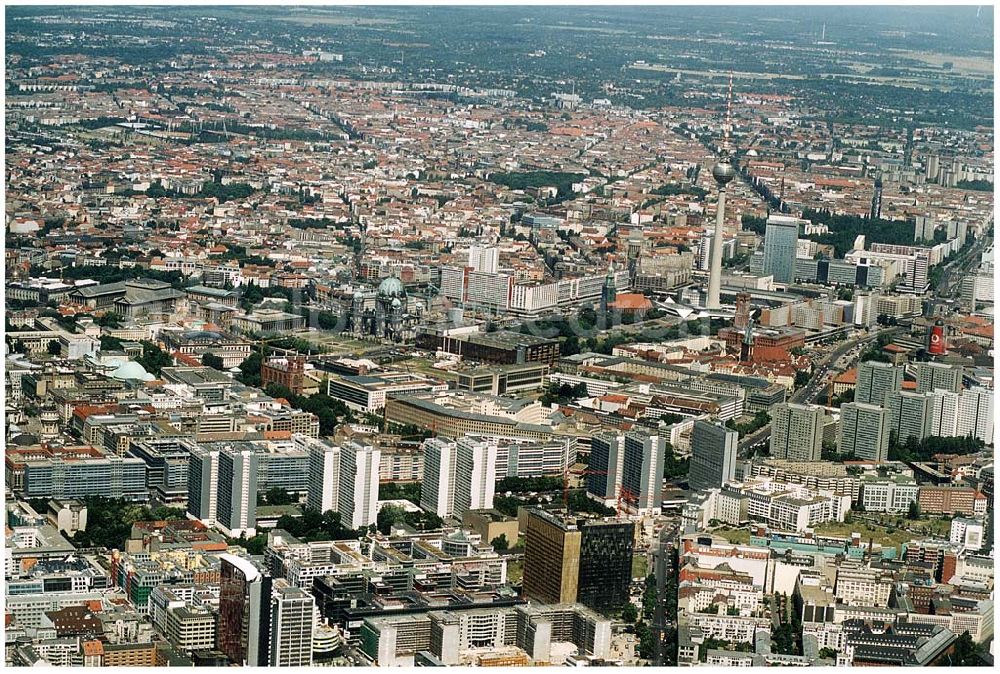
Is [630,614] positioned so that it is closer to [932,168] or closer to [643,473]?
[643,473]

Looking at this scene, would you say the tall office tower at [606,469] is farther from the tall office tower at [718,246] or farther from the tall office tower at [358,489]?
the tall office tower at [718,246]

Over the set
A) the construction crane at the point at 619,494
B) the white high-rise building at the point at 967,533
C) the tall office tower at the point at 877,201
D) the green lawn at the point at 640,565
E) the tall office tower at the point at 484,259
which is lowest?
the tall office tower at the point at 877,201

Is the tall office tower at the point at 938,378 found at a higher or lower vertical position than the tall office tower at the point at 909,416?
higher

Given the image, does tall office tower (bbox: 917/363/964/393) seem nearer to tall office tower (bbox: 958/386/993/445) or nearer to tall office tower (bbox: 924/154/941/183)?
tall office tower (bbox: 958/386/993/445)

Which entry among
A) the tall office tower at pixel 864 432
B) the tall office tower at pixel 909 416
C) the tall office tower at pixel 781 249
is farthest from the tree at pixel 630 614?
the tall office tower at pixel 781 249

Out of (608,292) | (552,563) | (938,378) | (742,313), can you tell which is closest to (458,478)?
(552,563)

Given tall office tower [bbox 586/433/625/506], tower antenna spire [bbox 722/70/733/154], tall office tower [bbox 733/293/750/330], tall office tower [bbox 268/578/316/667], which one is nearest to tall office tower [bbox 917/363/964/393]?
tall office tower [bbox 586/433/625/506]

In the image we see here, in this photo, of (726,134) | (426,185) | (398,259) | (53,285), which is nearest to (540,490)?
(53,285)
